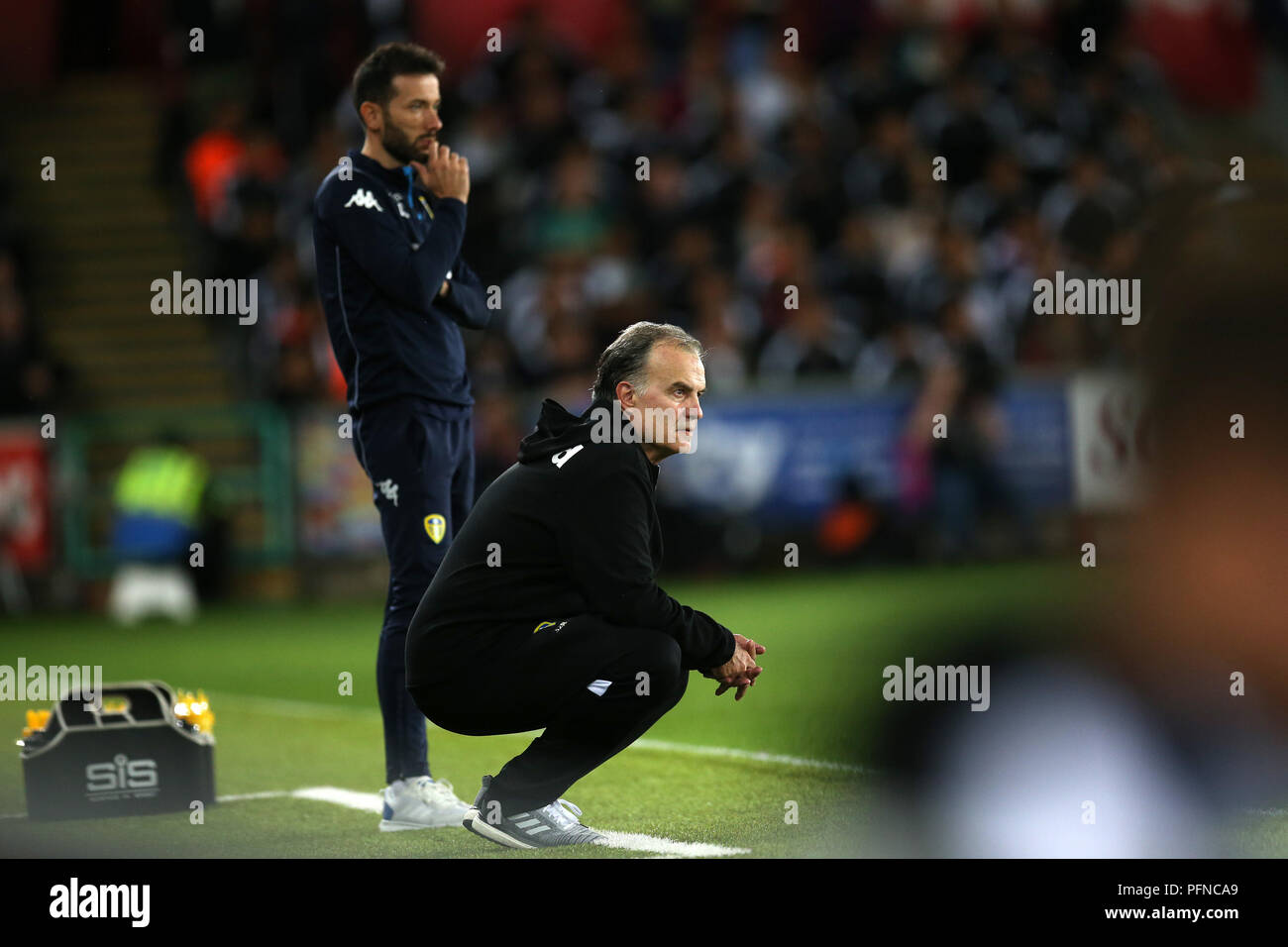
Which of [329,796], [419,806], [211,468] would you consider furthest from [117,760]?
[211,468]

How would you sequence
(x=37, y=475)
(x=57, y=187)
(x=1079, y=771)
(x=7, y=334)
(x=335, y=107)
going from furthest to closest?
(x=57, y=187), (x=335, y=107), (x=7, y=334), (x=37, y=475), (x=1079, y=771)

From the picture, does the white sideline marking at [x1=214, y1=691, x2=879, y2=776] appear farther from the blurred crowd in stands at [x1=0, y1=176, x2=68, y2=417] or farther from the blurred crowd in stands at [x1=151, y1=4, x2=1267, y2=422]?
the blurred crowd in stands at [x1=0, y1=176, x2=68, y2=417]

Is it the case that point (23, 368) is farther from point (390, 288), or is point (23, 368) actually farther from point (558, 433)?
point (558, 433)

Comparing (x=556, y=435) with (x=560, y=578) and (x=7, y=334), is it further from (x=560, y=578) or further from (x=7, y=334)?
(x=7, y=334)

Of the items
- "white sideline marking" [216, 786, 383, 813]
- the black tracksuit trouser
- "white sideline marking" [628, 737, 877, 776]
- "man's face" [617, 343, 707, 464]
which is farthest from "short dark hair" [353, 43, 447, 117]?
"white sideline marking" [628, 737, 877, 776]

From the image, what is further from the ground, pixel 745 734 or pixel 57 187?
pixel 57 187

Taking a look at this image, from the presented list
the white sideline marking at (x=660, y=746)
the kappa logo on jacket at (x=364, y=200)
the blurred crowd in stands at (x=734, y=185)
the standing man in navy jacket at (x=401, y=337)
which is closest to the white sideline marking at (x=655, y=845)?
the standing man in navy jacket at (x=401, y=337)

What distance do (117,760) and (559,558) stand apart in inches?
78.8

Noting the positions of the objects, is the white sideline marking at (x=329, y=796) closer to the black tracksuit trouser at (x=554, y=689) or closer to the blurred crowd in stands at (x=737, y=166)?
the black tracksuit trouser at (x=554, y=689)

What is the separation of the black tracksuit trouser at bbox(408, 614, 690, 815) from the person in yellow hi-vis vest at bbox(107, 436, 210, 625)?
849cm

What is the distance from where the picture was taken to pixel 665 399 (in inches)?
192
